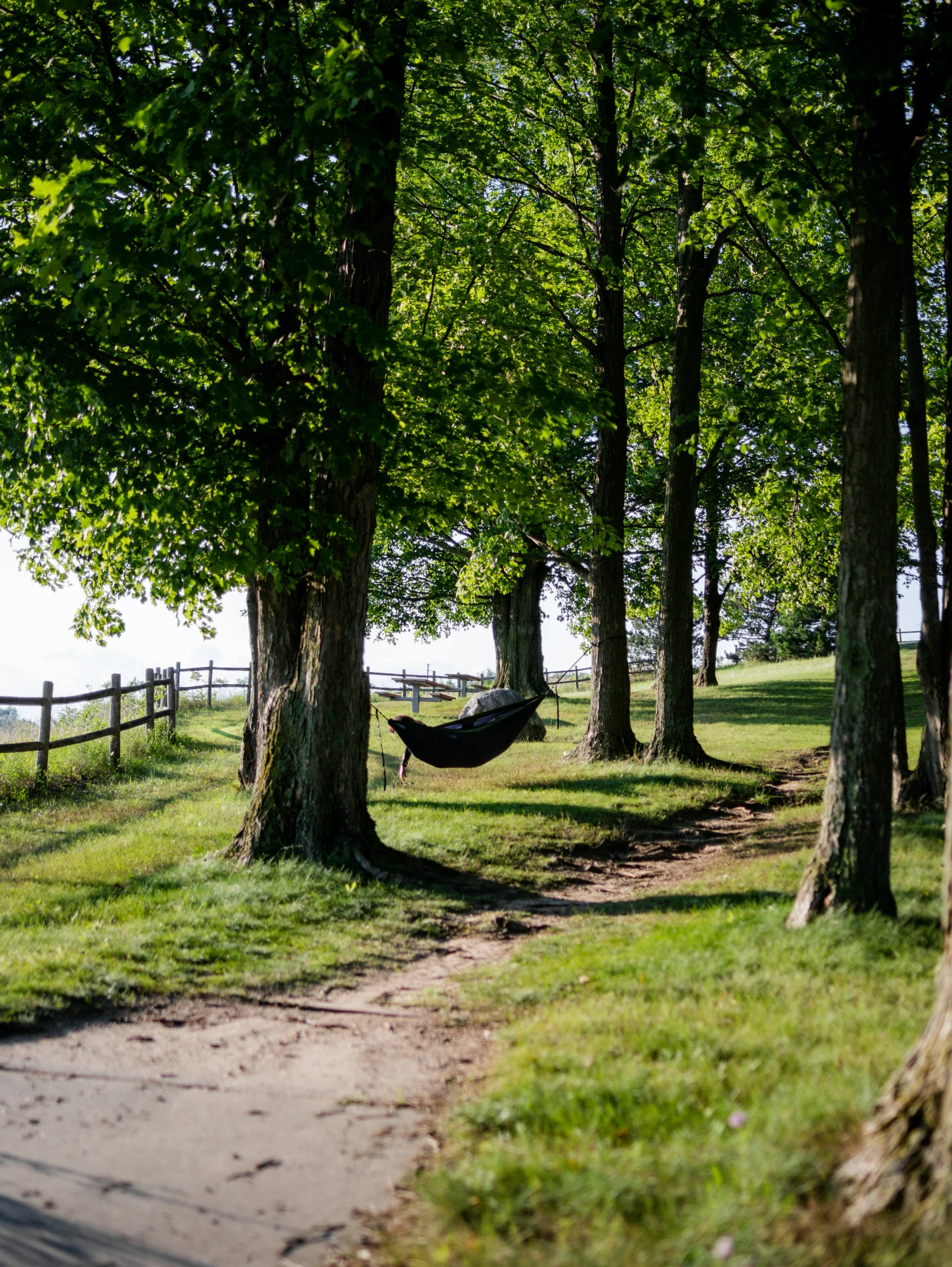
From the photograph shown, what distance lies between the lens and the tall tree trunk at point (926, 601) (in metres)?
9.81

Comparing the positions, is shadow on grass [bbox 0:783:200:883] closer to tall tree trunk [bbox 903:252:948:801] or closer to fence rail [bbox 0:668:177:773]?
fence rail [bbox 0:668:177:773]

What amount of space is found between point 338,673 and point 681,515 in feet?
25.7

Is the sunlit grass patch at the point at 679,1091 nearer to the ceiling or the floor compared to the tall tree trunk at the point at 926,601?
nearer to the floor

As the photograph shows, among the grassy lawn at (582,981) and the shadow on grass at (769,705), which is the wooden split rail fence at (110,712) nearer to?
the grassy lawn at (582,981)

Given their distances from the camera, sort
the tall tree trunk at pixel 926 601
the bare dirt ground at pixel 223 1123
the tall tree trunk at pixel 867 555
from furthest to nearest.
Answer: the tall tree trunk at pixel 926 601
the tall tree trunk at pixel 867 555
the bare dirt ground at pixel 223 1123

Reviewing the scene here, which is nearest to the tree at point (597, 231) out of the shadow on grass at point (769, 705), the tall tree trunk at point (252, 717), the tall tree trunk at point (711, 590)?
the tall tree trunk at point (252, 717)

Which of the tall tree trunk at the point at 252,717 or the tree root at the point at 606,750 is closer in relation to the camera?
the tall tree trunk at the point at 252,717

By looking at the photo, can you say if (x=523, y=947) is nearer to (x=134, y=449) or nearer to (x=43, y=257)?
(x=134, y=449)

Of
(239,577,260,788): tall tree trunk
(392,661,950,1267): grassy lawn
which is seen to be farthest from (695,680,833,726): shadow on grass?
(392,661,950,1267): grassy lawn

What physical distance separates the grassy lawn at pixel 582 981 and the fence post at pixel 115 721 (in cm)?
380

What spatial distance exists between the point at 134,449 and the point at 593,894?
5107 millimetres

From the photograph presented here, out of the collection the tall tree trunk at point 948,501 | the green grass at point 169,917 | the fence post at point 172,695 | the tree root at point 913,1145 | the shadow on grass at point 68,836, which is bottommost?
the shadow on grass at point 68,836

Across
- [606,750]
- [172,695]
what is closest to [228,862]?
[606,750]

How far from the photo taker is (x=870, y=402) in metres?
6.14
